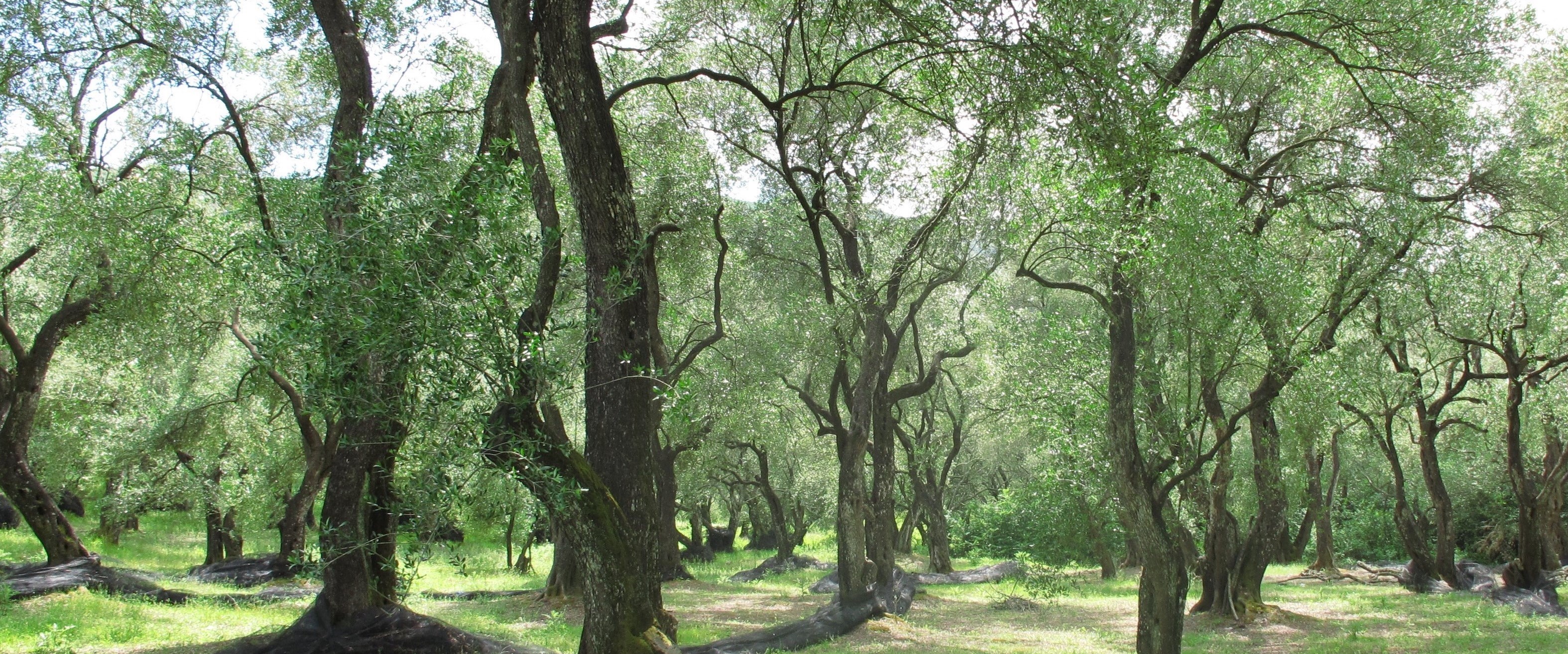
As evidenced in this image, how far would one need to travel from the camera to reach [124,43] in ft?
36.9

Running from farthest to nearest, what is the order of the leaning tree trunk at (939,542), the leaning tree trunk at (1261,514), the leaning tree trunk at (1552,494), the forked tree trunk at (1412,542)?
the leaning tree trunk at (939,542), the forked tree trunk at (1412,542), the leaning tree trunk at (1552,494), the leaning tree trunk at (1261,514)

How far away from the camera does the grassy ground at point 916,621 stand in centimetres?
975

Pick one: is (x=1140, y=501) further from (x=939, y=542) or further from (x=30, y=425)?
(x=939, y=542)

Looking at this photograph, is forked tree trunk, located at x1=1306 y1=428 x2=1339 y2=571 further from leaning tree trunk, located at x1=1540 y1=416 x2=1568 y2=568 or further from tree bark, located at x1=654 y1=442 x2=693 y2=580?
tree bark, located at x1=654 y1=442 x2=693 y2=580

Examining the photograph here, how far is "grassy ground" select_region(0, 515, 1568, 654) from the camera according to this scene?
975 centimetres

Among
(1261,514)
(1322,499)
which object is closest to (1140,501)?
(1261,514)

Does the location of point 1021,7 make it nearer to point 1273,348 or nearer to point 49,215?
point 1273,348

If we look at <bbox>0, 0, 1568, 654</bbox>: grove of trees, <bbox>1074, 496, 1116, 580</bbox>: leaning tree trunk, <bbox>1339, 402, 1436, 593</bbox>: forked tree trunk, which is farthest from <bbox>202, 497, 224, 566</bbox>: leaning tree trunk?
<bbox>1339, 402, 1436, 593</bbox>: forked tree trunk

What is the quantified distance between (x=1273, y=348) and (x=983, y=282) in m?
5.32

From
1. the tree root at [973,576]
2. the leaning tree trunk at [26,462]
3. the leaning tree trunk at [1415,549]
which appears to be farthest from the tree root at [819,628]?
the leaning tree trunk at [1415,549]

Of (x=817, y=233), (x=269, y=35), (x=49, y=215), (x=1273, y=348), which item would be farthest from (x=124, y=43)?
(x=1273, y=348)

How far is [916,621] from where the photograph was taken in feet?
48.3

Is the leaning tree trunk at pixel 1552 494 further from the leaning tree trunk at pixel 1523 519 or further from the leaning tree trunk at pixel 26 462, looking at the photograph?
the leaning tree trunk at pixel 26 462

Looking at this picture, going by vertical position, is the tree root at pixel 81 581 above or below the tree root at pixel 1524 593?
above
